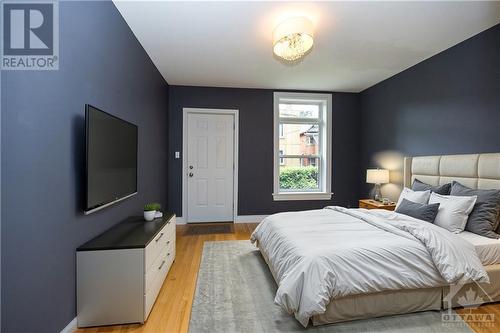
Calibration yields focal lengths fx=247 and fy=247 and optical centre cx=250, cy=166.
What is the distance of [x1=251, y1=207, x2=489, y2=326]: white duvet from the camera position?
65.8 inches

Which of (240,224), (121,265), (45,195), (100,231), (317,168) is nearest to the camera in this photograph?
(45,195)

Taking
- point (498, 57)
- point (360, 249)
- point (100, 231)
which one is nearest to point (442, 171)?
point (498, 57)

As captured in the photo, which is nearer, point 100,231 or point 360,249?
point 360,249

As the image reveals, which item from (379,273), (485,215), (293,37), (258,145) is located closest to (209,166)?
(258,145)

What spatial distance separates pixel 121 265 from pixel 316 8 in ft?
8.62

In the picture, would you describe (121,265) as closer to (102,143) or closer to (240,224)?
(102,143)

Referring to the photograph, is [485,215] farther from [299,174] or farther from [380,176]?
[299,174]

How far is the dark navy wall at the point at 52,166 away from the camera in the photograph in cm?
119

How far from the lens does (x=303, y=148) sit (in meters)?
5.00

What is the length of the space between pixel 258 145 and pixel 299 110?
1125 millimetres

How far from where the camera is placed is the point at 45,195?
1393 mm

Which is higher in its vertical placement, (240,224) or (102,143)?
(102,143)

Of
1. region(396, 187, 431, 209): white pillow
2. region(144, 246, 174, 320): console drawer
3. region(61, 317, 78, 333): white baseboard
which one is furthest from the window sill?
region(61, 317, 78, 333): white baseboard

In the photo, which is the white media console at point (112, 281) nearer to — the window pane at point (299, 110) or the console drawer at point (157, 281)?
the console drawer at point (157, 281)
